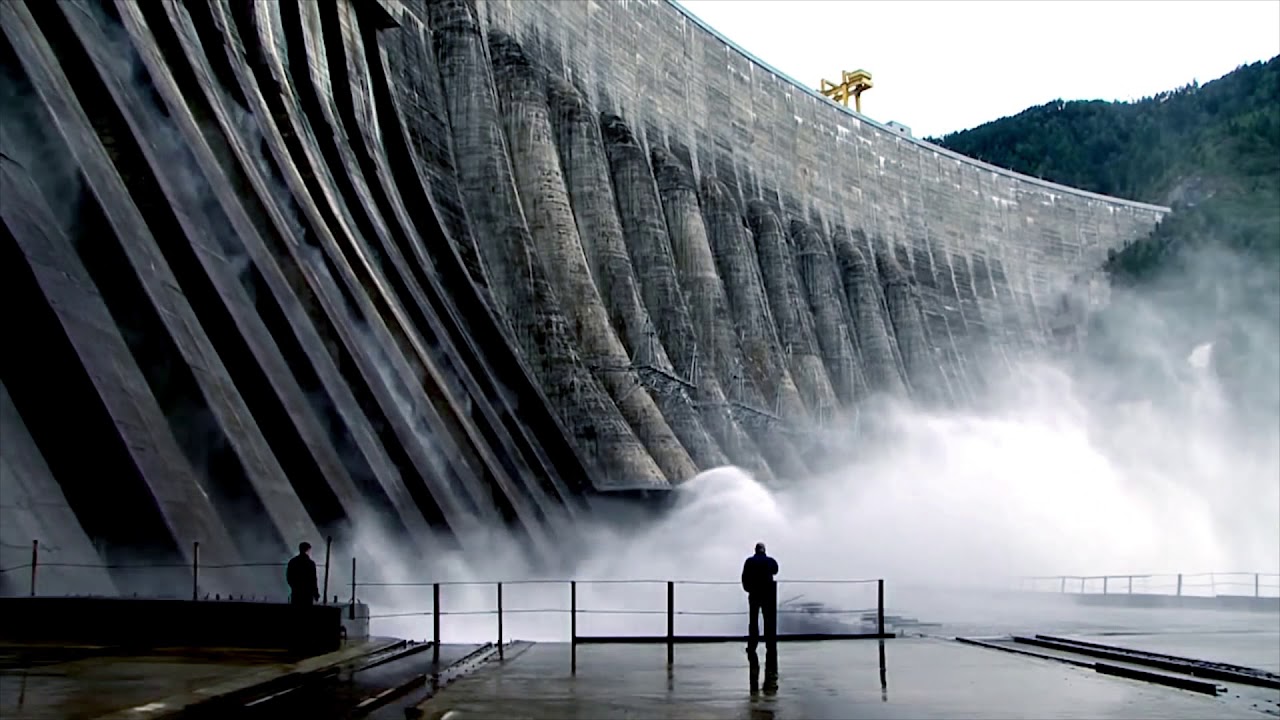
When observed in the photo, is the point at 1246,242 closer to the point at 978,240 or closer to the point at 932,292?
the point at 978,240

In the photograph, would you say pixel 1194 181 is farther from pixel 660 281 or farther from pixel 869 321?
pixel 660 281

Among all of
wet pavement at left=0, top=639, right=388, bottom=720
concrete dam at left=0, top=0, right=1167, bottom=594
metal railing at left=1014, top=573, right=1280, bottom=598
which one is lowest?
metal railing at left=1014, top=573, right=1280, bottom=598

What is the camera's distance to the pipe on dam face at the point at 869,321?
5788cm

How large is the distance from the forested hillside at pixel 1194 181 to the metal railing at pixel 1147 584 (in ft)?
82.3

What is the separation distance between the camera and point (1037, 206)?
249 feet

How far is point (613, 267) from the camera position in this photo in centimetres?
3972

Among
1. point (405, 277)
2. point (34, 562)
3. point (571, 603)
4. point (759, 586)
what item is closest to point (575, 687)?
point (759, 586)

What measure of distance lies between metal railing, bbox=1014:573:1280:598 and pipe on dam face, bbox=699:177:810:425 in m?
11.2

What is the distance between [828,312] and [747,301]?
780cm

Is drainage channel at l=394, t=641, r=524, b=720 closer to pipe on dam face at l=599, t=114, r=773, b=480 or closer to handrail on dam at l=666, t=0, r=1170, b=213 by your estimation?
pipe on dam face at l=599, t=114, r=773, b=480

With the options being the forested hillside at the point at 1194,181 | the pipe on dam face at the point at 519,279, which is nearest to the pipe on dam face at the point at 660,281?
the pipe on dam face at the point at 519,279

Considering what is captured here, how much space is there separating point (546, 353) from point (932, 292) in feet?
119

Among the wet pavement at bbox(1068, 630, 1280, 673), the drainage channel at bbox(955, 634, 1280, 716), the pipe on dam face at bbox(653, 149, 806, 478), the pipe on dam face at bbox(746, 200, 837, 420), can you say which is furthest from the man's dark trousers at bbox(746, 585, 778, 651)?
the pipe on dam face at bbox(746, 200, 837, 420)

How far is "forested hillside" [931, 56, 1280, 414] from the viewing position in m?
76.6
